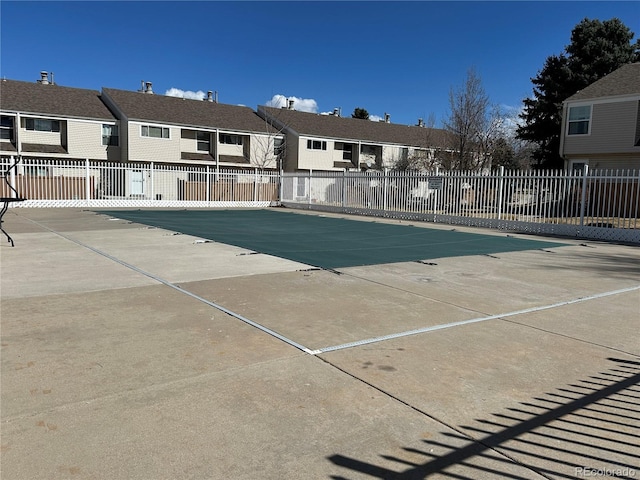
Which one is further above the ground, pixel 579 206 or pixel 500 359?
pixel 579 206

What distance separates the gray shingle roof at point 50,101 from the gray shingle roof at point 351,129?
1430 centimetres

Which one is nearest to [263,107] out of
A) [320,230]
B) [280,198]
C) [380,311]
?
[280,198]

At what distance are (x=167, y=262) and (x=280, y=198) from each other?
69.4 feet

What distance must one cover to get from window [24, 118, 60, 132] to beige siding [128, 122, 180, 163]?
4.82m

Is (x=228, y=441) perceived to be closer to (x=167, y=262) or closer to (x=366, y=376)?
(x=366, y=376)

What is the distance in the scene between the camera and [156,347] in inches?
168

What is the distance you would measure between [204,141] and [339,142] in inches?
475

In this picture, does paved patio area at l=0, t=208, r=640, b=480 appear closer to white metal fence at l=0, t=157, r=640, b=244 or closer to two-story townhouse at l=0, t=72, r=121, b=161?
white metal fence at l=0, t=157, r=640, b=244

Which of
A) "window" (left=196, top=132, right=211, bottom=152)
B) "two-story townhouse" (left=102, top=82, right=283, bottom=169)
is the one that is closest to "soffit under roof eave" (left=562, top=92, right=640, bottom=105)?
"two-story townhouse" (left=102, top=82, right=283, bottom=169)

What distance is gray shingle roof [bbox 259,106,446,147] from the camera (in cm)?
4256

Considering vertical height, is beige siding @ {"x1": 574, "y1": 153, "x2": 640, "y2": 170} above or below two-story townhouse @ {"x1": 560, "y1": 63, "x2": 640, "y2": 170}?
below

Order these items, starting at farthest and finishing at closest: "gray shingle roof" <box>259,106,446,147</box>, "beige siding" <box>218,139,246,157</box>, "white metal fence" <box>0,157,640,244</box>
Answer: "gray shingle roof" <box>259,106,446,147</box> → "beige siding" <box>218,139,246,157</box> → "white metal fence" <box>0,157,640,244</box>

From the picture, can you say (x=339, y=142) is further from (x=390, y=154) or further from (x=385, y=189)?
(x=385, y=189)

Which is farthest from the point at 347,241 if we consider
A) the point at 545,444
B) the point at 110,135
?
the point at 110,135
